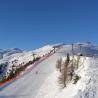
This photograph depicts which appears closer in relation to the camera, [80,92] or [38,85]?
[80,92]

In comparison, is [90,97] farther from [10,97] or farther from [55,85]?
[55,85]

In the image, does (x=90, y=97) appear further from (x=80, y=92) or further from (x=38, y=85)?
(x=38, y=85)

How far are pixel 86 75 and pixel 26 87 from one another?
20708mm

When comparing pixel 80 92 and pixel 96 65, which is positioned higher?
pixel 96 65

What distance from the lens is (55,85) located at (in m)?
73.1

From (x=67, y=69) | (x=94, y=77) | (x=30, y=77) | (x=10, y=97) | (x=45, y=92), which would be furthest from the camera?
(x=30, y=77)

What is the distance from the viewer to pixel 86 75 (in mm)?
57562

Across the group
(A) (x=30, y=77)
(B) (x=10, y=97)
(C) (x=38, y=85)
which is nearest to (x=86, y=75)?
(B) (x=10, y=97)

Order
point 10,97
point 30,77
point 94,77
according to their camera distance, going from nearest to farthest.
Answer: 1. point 94,77
2. point 10,97
3. point 30,77

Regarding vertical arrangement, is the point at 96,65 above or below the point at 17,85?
above

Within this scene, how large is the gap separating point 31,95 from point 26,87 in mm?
9998

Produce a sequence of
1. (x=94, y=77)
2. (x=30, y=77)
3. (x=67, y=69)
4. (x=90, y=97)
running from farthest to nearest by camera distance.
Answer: (x=30, y=77)
(x=67, y=69)
(x=94, y=77)
(x=90, y=97)

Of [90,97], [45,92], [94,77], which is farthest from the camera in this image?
[45,92]

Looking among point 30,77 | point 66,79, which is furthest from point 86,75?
point 30,77
